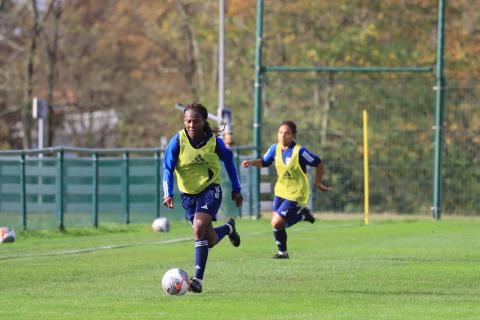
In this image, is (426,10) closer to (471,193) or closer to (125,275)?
(471,193)

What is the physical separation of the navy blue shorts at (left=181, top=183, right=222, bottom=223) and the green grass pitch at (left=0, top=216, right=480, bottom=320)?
78cm

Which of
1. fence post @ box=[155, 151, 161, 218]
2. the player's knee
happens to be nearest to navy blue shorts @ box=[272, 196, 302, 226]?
the player's knee

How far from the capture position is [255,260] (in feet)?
59.2

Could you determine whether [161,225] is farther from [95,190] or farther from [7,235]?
[7,235]

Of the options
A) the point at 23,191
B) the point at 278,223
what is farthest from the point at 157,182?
the point at 278,223

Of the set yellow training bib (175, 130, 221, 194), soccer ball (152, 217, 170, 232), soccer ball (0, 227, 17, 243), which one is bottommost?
soccer ball (152, 217, 170, 232)

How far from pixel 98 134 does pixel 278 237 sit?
1966 inches

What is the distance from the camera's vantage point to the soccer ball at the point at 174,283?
43.6 ft

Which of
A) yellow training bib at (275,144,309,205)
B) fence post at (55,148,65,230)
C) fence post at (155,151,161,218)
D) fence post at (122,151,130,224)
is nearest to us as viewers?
yellow training bib at (275,144,309,205)

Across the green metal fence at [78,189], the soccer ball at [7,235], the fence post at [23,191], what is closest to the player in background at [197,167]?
the soccer ball at [7,235]

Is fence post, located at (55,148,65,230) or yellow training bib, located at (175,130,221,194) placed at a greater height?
yellow training bib, located at (175,130,221,194)

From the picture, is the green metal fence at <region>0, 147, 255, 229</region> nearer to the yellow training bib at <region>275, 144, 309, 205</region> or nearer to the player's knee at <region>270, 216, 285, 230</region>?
the yellow training bib at <region>275, 144, 309, 205</region>

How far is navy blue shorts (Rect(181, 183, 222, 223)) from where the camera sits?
47.1ft

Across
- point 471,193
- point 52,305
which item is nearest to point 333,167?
point 471,193
